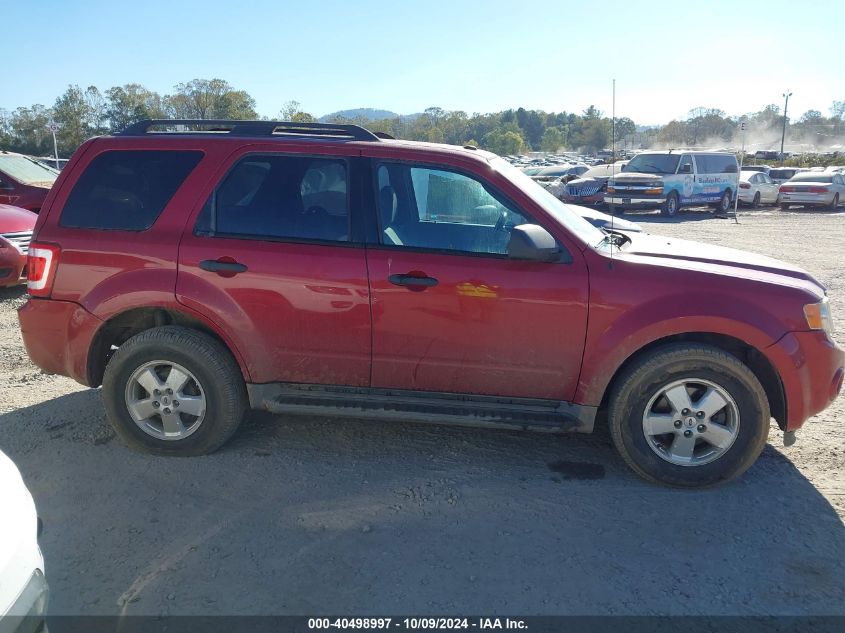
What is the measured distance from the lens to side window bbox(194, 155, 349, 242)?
4.06 m

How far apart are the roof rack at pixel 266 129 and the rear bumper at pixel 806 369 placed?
2689 mm

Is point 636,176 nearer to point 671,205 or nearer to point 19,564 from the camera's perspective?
point 671,205

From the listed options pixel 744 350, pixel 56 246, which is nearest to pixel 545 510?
pixel 744 350

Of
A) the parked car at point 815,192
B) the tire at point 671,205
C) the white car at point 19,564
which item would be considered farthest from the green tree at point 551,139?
the white car at point 19,564

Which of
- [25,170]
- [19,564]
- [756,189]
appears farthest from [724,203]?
[19,564]

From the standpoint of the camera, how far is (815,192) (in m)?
24.9

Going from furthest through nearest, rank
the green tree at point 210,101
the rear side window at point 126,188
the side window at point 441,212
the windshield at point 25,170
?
the green tree at point 210,101 → the windshield at point 25,170 → the rear side window at point 126,188 → the side window at point 441,212

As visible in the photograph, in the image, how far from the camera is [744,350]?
398cm

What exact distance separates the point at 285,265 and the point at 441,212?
1.05 m

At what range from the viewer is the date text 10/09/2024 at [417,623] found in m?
2.75

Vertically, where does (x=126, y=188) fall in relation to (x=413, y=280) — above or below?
above

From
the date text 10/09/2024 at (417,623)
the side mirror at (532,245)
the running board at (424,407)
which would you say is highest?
the side mirror at (532,245)

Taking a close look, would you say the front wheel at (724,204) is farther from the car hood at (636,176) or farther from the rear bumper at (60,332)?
the rear bumper at (60,332)

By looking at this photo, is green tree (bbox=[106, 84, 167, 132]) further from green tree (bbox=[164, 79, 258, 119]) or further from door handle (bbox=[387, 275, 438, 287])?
door handle (bbox=[387, 275, 438, 287])
